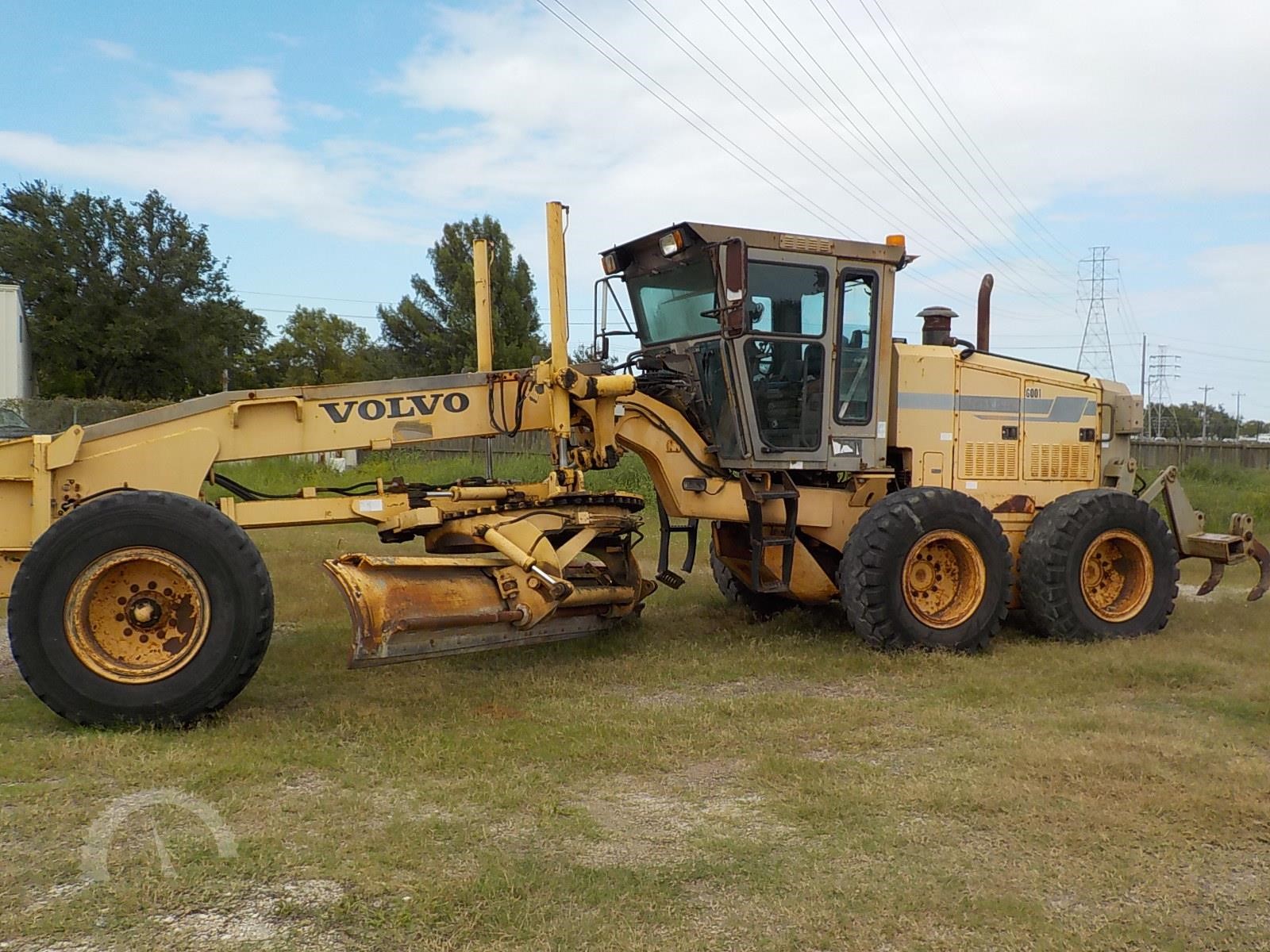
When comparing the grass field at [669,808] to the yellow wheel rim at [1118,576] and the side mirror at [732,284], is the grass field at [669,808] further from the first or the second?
the side mirror at [732,284]

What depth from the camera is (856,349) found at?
788 centimetres

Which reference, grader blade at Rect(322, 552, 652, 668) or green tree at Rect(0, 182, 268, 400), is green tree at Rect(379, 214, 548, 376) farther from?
grader blade at Rect(322, 552, 652, 668)

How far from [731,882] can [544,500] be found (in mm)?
3465

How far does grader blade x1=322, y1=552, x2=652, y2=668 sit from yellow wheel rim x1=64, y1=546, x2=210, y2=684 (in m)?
0.76

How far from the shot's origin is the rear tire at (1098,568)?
795cm

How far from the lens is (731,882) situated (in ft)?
12.3

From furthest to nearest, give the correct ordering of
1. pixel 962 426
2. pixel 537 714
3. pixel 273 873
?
pixel 962 426, pixel 537 714, pixel 273 873

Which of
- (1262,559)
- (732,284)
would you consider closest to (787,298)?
(732,284)

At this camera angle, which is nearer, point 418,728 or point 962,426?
point 418,728

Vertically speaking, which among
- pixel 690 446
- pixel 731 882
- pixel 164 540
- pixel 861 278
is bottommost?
pixel 731 882

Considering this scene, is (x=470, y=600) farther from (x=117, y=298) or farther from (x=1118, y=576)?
(x=117, y=298)

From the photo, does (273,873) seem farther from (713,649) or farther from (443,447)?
(443,447)

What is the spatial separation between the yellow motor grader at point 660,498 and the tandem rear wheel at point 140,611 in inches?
0.5

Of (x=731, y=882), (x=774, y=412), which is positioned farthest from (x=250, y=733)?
(x=774, y=412)
